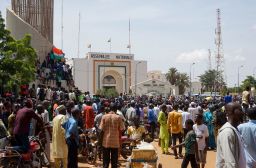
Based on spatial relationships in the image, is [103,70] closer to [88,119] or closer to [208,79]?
[208,79]

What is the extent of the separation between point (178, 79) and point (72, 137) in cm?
8215

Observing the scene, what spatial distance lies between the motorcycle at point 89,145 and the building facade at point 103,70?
250 feet

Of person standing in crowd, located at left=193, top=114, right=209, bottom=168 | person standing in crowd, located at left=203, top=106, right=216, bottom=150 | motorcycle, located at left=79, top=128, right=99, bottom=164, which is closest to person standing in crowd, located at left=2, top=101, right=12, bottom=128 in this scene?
motorcycle, located at left=79, top=128, right=99, bottom=164

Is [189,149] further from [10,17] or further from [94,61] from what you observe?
[94,61]

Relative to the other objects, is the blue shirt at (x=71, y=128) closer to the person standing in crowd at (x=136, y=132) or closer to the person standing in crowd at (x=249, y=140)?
the person standing in crowd at (x=136, y=132)

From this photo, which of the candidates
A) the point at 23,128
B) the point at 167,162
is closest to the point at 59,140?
the point at 23,128

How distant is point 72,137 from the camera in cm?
966

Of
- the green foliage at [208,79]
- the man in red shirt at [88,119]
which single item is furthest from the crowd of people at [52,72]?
the green foliage at [208,79]

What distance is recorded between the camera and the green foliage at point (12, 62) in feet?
72.8

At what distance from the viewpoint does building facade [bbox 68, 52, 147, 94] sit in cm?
8962

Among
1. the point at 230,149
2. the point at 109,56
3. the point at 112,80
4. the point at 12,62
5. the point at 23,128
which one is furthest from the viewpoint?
the point at 112,80

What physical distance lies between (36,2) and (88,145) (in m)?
32.4

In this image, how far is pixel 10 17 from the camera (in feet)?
93.9

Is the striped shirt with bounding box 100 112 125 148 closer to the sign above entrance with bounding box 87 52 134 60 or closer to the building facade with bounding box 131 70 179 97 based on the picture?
the building facade with bounding box 131 70 179 97
